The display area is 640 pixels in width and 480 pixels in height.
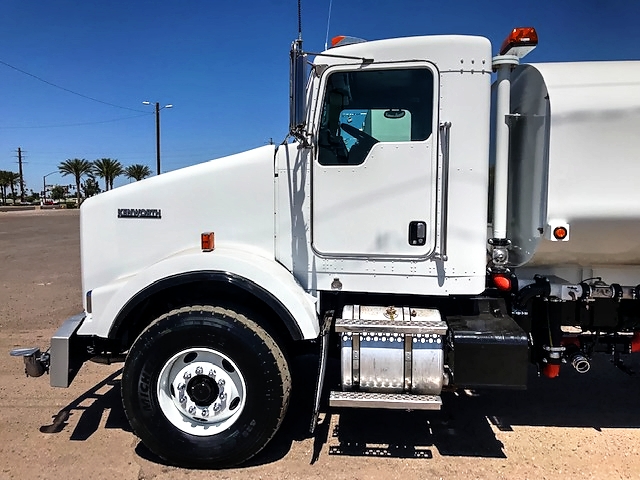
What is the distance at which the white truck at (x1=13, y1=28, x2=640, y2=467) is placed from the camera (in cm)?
347

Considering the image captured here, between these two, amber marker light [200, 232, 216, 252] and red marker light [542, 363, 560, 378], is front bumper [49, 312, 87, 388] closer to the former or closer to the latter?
amber marker light [200, 232, 216, 252]

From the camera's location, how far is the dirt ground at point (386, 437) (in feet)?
11.6

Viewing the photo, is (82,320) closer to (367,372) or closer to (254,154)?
(254,154)

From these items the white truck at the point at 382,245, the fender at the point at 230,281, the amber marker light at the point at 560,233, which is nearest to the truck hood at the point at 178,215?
the white truck at the point at 382,245

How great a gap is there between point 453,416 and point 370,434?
0.78 metres

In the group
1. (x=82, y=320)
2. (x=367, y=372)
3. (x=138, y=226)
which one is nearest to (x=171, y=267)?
(x=138, y=226)

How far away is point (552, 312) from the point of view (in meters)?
3.84

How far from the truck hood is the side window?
0.48 metres

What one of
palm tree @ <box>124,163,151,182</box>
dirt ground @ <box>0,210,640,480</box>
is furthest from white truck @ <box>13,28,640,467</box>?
palm tree @ <box>124,163,151,182</box>

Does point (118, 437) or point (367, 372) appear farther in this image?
point (118, 437)

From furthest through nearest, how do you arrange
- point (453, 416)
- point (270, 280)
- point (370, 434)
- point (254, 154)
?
point (453, 416)
point (370, 434)
point (254, 154)
point (270, 280)

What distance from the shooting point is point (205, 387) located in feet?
11.8

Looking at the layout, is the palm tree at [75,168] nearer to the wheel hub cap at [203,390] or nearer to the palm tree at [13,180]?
the palm tree at [13,180]

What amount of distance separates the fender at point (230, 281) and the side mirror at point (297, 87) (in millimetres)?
962
